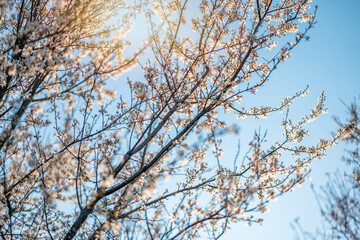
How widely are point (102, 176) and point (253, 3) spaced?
5214mm

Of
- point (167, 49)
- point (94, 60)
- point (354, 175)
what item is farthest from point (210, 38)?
point (354, 175)

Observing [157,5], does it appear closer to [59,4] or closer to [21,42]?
[59,4]

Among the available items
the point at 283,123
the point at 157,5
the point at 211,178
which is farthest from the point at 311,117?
the point at 157,5

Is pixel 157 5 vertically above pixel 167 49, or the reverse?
pixel 157 5

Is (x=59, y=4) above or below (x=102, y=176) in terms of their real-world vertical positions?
above

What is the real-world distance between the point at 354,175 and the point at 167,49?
6.15 meters

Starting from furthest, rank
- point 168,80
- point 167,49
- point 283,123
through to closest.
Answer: point 283,123 → point 167,49 → point 168,80

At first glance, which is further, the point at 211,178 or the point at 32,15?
the point at 211,178

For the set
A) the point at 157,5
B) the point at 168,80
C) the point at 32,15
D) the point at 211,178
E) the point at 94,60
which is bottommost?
the point at 211,178

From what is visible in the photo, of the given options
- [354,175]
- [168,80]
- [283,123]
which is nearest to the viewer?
[168,80]

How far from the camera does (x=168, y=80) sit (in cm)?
461

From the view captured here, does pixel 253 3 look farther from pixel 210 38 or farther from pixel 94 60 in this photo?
pixel 94 60

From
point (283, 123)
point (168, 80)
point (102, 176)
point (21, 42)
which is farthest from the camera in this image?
point (283, 123)

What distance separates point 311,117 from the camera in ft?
18.8
